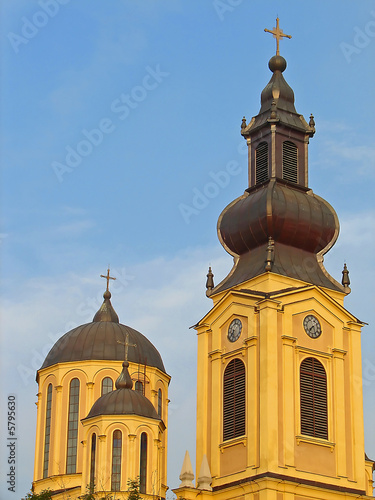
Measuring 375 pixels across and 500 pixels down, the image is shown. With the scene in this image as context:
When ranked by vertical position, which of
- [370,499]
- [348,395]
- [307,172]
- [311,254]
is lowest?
[370,499]

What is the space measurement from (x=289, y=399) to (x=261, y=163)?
10.1 metres

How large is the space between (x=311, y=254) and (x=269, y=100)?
270 inches

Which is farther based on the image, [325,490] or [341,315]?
[341,315]

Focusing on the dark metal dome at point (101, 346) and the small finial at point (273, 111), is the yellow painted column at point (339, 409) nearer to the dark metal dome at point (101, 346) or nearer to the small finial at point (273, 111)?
the small finial at point (273, 111)

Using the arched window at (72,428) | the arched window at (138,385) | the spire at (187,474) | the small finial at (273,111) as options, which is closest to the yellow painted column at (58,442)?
the arched window at (72,428)

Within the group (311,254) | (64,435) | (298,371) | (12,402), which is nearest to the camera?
(12,402)

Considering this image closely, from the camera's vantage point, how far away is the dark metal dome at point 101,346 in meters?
59.0

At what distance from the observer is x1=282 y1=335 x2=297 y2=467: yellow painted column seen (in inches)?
1880

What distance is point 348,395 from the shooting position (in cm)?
5025

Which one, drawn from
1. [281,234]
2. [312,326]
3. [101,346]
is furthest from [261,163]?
[101,346]

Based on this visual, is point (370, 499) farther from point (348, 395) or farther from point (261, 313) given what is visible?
point (261, 313)

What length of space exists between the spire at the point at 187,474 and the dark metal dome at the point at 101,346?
10227 mm

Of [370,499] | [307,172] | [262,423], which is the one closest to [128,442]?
[262,423]

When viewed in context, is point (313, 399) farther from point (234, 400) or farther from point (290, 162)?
point (290, 162)
